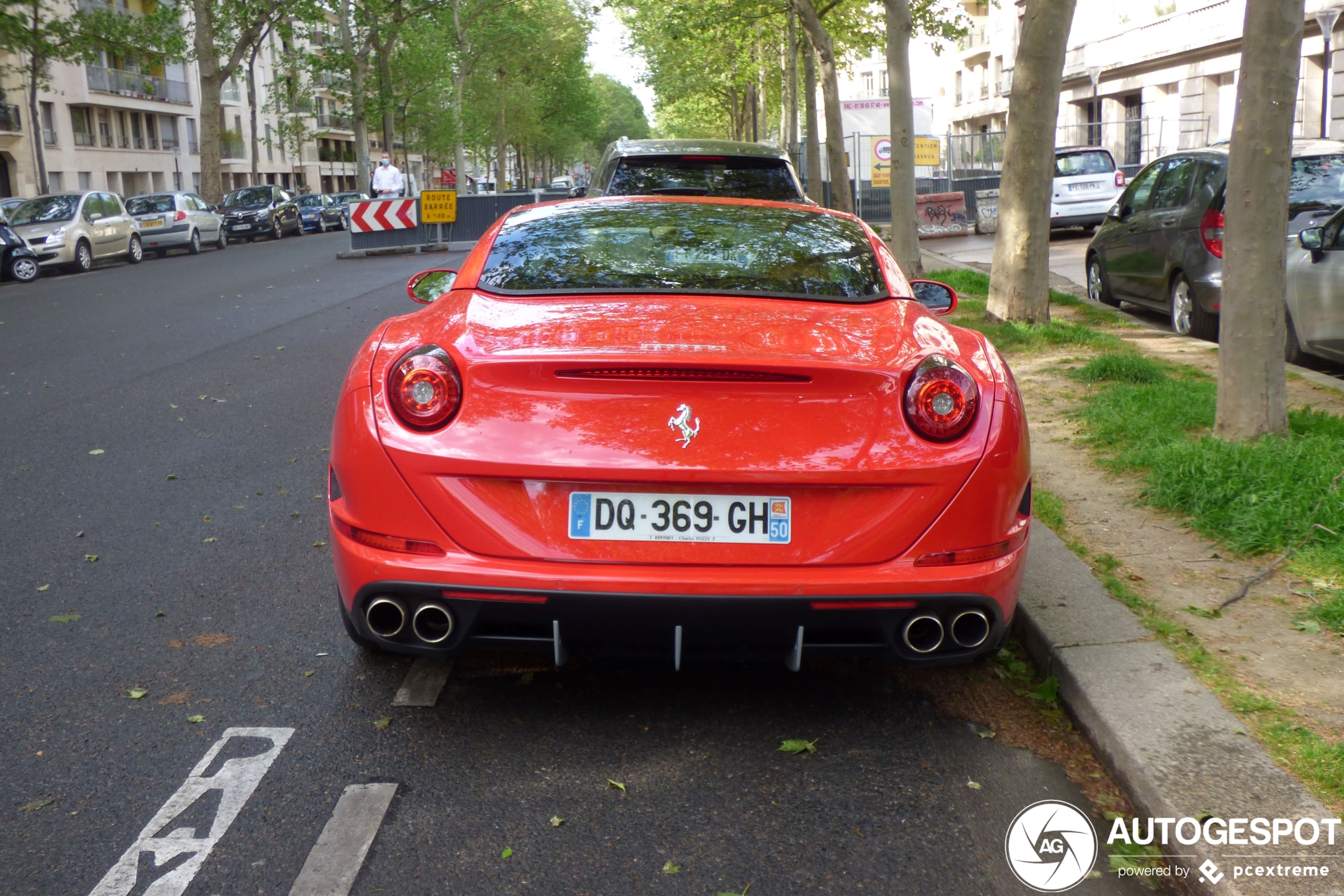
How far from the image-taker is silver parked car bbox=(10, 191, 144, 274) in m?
25.7

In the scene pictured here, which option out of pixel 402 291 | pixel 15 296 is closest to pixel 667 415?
pixel 402 291

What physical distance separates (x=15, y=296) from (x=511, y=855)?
787 inches

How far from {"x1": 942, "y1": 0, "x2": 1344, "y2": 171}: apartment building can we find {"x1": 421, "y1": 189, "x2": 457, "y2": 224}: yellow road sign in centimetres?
1302

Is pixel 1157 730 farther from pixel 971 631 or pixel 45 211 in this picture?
pixel 45 211

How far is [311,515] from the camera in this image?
5.83 metres

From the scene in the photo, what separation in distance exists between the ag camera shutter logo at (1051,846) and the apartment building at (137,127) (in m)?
43.3

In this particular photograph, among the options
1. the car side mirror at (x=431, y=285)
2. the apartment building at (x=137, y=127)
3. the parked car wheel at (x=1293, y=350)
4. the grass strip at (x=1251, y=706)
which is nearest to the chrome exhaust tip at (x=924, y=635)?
the grass strip at (x=1251, y=706)

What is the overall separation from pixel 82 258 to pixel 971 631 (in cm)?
2691

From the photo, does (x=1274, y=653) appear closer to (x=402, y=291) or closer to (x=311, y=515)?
(x=311, y=515)

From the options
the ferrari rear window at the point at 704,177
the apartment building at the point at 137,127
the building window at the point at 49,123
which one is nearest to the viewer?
the ferrari rear window at the point at 704,177

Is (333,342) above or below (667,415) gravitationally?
below

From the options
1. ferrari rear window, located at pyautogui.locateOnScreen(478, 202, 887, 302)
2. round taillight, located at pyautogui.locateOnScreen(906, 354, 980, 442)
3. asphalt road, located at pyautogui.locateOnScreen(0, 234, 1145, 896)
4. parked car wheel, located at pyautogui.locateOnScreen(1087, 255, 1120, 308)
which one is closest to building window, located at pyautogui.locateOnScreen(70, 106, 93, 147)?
parked car wheel, located at pyautogui.locateOnScreen(1087, 255, 1120, 308)

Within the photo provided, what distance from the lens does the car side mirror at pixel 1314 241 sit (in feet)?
27.4

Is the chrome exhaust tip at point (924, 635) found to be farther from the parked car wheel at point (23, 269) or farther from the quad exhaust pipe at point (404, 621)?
the parked car wheel at point (23, 269)
